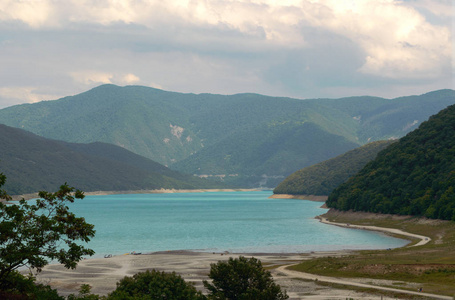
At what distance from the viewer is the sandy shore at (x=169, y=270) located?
61094mm

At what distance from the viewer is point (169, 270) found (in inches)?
3095

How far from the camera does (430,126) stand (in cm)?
17525

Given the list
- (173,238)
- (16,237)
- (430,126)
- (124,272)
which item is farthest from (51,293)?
(430,126)

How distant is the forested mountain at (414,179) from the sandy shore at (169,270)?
30407 mm

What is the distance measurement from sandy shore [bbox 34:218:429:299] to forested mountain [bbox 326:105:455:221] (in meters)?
30.4

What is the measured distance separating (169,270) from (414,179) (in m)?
93.1

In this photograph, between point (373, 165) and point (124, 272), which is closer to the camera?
point (124, 272)

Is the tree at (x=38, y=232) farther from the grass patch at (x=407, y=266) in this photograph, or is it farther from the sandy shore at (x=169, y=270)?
the grass patch at (x=407, y=266)

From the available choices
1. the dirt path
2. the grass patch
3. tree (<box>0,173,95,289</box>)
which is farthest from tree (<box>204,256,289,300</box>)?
the grass patch

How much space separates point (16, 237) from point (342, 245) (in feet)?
273

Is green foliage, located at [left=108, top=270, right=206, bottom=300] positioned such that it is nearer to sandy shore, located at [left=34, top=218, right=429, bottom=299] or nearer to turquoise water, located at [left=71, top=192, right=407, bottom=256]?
sandy shore, located at [left=34, top=218, right=429, bottom=299]

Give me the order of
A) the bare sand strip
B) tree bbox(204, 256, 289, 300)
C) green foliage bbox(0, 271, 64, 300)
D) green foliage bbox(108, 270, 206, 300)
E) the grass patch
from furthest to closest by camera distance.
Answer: the bare sand strip < the grass patch < tree bbox(204, 256, 289, 300) < green foliage bbox(108, 270, 206, 300) < green foliage bbox(0, 271, 64, 300)

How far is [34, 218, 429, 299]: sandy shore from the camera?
61.1m

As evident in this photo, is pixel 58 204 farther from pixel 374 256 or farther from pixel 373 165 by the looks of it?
pixel 373 165
